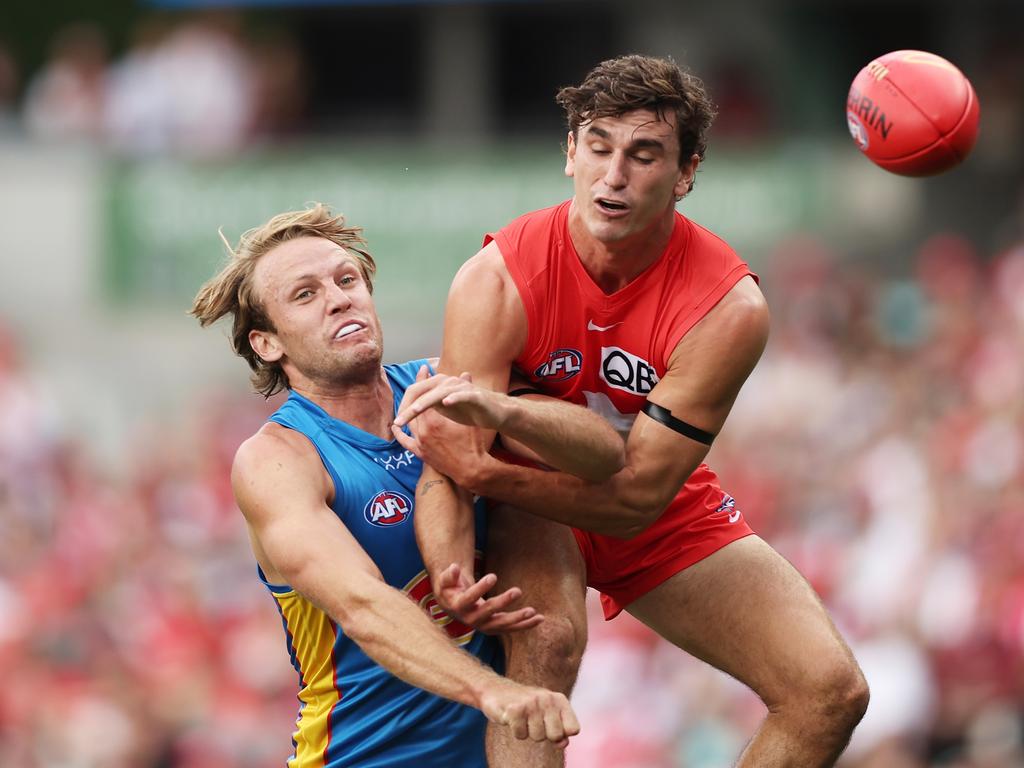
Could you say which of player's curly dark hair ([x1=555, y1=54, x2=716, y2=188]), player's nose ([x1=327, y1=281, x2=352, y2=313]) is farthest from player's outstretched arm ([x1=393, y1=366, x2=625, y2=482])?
player's curly dark hair ([x1=555, y1=54, x2=716, y2=188])

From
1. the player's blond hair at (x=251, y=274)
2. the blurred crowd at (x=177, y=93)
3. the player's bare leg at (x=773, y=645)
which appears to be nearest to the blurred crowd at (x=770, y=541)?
the blurred crowd at (x=177, y=93)

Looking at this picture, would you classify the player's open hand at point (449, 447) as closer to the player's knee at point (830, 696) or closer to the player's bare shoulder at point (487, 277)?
the player's bare shoulder at point (487, 277)

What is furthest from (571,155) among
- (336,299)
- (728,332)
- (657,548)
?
(657,548)

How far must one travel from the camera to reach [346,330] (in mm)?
6121

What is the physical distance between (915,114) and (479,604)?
2244mm

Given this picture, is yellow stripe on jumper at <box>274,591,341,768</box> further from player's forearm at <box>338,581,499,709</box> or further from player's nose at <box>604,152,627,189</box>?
player's nose at <box>604,152,627,189</box>

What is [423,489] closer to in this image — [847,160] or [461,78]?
[847,160]

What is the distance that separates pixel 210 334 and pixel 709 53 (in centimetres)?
539

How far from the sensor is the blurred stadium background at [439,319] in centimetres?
1039

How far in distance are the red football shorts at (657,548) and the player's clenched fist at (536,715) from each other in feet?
4.24

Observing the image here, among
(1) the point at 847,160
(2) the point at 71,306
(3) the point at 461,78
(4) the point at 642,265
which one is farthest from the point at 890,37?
(4) the point at 642,265

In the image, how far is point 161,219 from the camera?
Result: 53.0 feet

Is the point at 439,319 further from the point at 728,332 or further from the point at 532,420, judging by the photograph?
the point at 532,420

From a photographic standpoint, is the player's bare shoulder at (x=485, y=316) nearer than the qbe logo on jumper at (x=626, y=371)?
Yes
